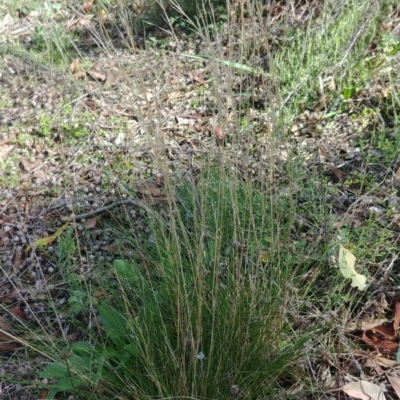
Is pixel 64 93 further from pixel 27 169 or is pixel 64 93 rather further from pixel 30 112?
pixel 27 169

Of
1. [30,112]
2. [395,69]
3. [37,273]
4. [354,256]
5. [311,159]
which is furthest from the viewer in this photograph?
[30,112]

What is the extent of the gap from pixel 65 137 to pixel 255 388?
1994mm

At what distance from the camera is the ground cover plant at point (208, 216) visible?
1654mm

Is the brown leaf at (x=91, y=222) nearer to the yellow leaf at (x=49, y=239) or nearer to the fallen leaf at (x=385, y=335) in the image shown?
the yellow leaf at (x=49, y=239)

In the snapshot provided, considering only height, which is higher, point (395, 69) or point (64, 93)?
point (64, 93)

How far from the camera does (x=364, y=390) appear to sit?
69.7 inches

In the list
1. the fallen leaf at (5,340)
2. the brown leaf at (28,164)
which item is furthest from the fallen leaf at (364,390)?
the brown leaf at (28,164)

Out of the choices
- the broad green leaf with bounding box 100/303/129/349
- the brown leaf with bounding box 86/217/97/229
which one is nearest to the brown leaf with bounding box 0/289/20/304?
the brown leaf with bounding box 86/217/97/229

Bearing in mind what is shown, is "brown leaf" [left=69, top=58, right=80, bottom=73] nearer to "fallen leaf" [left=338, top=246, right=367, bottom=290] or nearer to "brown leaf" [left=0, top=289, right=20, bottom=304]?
"brown leaf" [left=0, top=289, right=20, bottom=304]

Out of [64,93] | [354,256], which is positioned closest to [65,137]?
[64,93]

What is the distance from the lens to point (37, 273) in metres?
2.46

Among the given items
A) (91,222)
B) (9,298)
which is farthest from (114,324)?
(91,222)

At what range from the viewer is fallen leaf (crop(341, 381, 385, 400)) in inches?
69.1

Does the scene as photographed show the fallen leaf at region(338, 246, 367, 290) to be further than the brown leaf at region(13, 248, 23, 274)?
No
